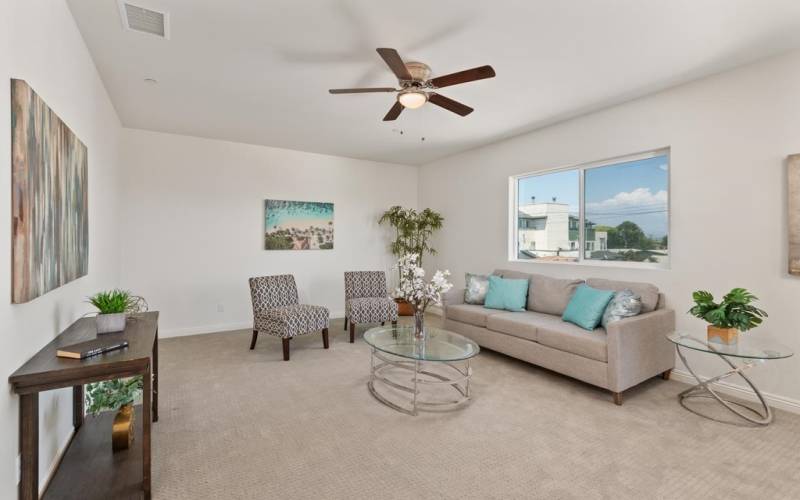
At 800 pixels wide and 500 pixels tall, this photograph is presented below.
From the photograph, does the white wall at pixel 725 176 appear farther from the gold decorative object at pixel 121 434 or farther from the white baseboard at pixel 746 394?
the gold decorative object at pixel 121 434

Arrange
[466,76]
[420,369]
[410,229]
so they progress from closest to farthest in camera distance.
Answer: [466,76]
[420,369]
[410,229]

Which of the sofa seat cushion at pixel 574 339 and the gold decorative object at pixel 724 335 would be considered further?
the sofa seat cushion at pixel 574 339

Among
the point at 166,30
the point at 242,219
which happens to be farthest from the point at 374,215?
the point at 166,30

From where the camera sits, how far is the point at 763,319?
Answer: 304cm

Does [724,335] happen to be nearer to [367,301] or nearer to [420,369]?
[420,369]

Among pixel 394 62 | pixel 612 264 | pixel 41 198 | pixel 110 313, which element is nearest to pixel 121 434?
pixel 110 313

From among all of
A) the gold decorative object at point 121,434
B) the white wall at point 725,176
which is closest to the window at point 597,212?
the white wall at point 725,176

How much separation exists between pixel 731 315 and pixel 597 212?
183 cm

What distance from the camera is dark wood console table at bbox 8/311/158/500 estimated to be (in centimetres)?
157

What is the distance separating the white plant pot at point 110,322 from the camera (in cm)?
220

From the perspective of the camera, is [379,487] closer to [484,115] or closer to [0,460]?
[0,460]

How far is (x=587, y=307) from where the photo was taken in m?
3.58

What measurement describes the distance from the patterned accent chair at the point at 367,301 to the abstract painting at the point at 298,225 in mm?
986

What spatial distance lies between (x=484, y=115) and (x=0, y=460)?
4444mm
